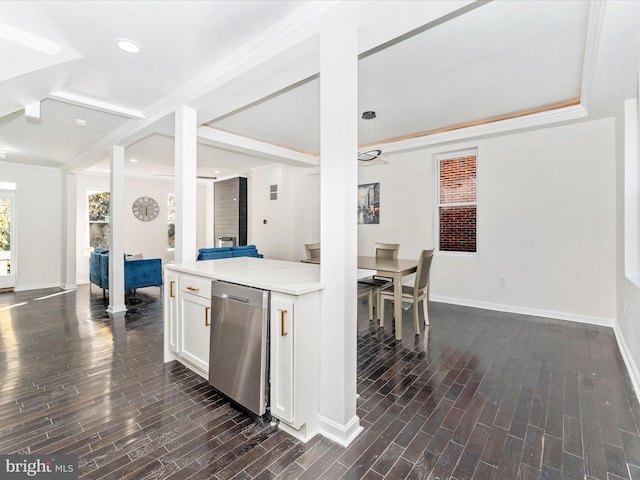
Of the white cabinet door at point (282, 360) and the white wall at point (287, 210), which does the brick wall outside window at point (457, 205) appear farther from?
the white cabinet door at point (282, 360)

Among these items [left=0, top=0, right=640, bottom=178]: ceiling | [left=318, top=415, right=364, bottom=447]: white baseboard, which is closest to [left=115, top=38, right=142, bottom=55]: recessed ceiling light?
[left=0, top=0, right=640, bottom=178]: ceiling

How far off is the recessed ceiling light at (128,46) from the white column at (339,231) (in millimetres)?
1551

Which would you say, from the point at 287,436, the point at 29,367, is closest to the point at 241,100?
the point at 287,436

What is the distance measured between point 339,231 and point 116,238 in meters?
4.17

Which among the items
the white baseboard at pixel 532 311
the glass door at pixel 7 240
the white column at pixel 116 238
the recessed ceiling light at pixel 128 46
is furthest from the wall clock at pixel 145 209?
the white baseboard at pixel 532 311

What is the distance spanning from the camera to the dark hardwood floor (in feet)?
5.15

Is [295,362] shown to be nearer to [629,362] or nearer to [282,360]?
[282,360]

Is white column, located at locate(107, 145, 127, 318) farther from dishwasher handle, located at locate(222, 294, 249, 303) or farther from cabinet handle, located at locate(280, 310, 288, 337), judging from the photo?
cabinet handle, located at locate(280, 310, 288, 337)

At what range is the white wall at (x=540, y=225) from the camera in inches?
146

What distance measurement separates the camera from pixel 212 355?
7.16ft

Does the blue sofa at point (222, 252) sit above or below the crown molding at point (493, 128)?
below

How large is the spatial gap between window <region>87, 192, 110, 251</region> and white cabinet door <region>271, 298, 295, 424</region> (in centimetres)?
757

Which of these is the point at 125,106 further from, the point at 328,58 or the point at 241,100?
the point at 328,58

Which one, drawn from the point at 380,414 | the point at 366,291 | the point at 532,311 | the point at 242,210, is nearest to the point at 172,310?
the point at 380,414
